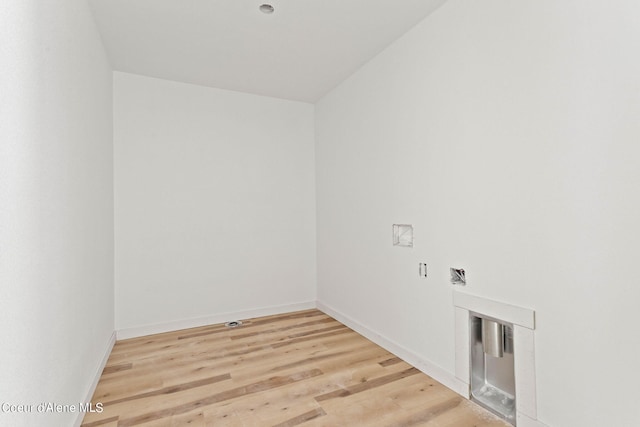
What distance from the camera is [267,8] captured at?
7.63 feet

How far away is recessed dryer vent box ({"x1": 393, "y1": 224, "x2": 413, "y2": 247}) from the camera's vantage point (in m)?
2.66

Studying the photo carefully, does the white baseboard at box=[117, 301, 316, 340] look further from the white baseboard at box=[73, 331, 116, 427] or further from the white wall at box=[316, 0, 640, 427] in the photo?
the white wall at box=[316, 0, 640, 427]

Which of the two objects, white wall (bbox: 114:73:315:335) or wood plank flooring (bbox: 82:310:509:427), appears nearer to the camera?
wood plank flooring (bbox: 82:310:509:427)

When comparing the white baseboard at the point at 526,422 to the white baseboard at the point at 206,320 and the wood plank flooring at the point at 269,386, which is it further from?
the white baseboard at the point at 206,320

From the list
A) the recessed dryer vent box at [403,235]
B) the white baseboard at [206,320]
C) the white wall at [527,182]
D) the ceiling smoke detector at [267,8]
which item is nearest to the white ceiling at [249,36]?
the ceiling smoke detector at [267,8]

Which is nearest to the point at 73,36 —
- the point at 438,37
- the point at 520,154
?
the point at 438,37

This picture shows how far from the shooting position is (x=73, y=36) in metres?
1.90

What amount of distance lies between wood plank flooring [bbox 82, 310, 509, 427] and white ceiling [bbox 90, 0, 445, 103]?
9.01 feet

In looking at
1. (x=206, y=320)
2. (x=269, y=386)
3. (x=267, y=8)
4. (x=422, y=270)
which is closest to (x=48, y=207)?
(x=269, y=386)

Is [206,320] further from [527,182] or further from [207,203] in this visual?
[527,182]

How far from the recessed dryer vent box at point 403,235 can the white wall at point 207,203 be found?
1.66m

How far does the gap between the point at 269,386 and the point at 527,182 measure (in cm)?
216

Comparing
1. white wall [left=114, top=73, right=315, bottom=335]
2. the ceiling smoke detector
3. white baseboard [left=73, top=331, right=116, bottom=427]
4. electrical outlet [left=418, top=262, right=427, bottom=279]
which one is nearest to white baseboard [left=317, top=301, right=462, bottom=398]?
electrical outlet [left=418, top=262, right=427, bottom=279]

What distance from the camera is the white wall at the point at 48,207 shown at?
3.54 feet
